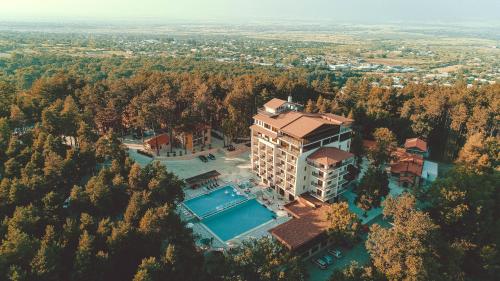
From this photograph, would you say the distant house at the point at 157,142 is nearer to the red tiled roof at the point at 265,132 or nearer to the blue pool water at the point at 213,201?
the blue pool water at the point at 213,201

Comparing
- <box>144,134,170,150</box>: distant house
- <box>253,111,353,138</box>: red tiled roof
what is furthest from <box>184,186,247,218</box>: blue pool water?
<box>144,134,170,150</box>: distant house

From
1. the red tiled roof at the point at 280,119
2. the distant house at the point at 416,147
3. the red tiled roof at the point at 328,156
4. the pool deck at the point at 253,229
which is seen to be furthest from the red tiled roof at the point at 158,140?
the distant house at the point at 416,147

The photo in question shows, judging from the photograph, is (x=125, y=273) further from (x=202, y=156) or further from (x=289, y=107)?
(x=289, y=107)

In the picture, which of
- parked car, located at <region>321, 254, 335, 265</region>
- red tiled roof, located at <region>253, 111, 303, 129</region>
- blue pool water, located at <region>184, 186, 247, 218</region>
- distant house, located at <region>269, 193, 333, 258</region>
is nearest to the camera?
parked car, located at <region>321, 254, 335, 265</region>

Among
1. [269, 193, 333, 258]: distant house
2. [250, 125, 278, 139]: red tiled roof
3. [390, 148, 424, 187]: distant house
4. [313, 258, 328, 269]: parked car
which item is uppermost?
Answer: [250, 125, 278, 139]: red tiled roof

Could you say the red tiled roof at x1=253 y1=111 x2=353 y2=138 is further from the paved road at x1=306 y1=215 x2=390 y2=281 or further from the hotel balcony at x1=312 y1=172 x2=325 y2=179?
the paved road at x1=306 y1=215 x2=390 y2=281

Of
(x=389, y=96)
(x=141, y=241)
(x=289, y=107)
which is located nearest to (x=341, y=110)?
(x=389, y=96)

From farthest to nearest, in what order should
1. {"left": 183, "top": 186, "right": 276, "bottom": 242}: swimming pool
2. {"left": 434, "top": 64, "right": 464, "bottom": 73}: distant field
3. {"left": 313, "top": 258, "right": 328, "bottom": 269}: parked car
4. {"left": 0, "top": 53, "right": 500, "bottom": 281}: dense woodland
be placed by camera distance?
{"left": 434, "top": 64, "right": 464, "bottom": 73}: distant field
{"left": 183, "top": 186, "right": 276, "bottom": 242}: swimming pool
{"left": 313, "top": 258, "right": 328, "bottom": 269}: parked car
{"left": 0, "top": 53, "right": 500, "bottom": 281}: dense woodland
